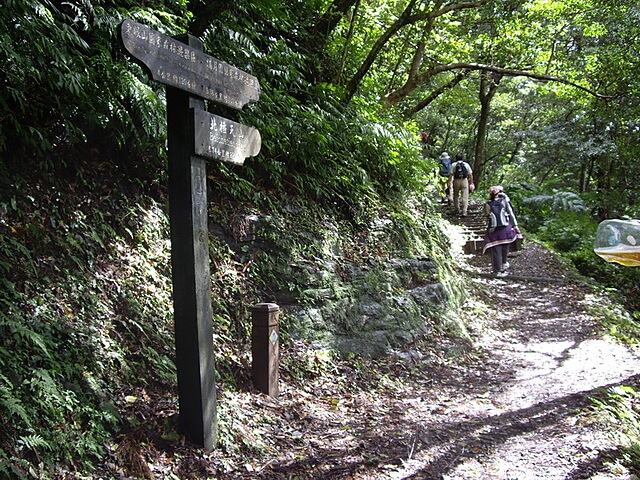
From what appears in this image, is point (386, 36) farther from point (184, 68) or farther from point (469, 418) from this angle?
point (469, 418)

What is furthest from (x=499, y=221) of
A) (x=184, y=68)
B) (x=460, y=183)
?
(x=184, y=68)

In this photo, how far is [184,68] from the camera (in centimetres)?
322

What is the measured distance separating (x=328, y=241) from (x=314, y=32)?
461 cm

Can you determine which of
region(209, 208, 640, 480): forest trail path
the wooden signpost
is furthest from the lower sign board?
region(209, 208, 640, 480): forest trail path

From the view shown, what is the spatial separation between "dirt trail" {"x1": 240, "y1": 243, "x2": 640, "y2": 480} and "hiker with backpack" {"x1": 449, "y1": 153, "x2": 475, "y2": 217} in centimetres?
818

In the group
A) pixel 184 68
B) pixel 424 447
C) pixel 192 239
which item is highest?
pixel 184 68

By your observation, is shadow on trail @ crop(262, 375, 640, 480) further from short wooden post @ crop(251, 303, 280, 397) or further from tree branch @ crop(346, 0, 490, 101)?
tree branch @ crop(346, 0, 490, 101)

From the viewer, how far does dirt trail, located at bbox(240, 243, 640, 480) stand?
144 inches

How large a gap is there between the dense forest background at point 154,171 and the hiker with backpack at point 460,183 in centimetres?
425

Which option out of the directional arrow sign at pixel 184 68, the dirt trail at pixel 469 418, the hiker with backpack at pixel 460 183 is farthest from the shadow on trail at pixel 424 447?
the hiker with backpack at pixel 460 183

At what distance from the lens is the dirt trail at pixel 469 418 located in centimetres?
366

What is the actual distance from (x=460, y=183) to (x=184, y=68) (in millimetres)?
13528

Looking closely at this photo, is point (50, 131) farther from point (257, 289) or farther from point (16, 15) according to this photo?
point (257, 289)

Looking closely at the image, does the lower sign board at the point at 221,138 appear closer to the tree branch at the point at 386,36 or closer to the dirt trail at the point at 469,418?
the dirt trail at the point at 469,418
